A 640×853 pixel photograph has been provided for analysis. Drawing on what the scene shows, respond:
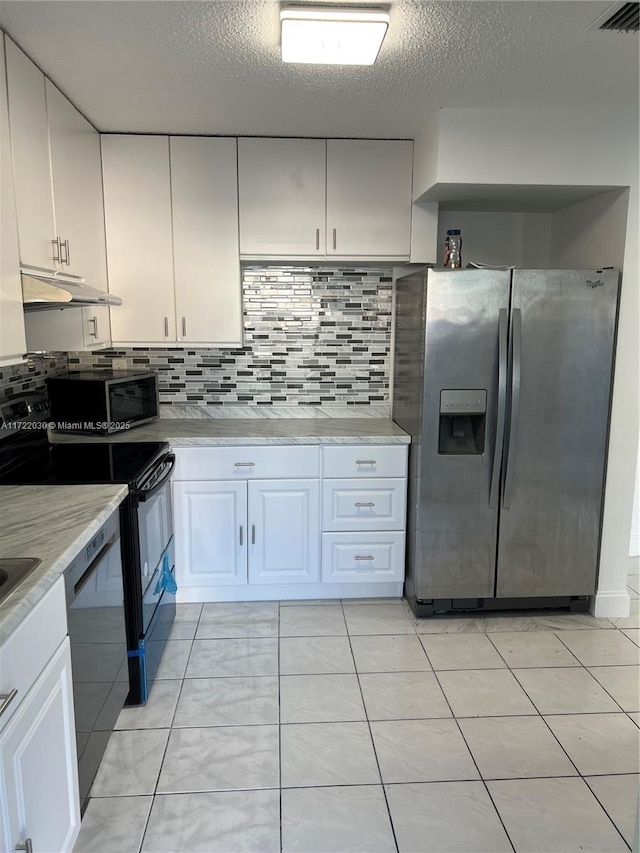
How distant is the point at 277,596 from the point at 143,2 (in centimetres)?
254

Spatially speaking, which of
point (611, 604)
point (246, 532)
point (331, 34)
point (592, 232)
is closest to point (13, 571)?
point (246, 532)

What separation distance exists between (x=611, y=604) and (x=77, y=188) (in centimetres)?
318

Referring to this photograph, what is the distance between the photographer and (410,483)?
9.75 ft

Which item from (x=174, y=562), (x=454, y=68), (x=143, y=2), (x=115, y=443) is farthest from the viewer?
(x=174, y=562)

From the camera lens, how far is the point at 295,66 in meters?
2.11

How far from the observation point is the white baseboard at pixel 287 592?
3018 millimetres

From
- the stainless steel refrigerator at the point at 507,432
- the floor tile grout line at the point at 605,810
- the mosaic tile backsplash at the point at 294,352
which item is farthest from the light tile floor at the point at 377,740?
the mosaic tile backsplash at the point at 294,352

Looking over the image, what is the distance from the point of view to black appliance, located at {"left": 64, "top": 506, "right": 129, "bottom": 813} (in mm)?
1625

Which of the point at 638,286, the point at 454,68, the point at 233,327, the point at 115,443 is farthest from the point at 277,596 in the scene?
the point at 454,68

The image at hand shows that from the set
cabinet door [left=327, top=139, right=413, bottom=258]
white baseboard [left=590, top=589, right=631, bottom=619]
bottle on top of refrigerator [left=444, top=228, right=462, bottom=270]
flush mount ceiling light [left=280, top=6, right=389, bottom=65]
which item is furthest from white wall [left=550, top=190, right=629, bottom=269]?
white baseboard [left=590, top=589, right=631, bottom=619]

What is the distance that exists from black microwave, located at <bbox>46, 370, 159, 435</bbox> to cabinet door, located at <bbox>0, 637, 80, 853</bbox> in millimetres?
1470

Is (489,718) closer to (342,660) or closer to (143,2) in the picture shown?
(342,660)

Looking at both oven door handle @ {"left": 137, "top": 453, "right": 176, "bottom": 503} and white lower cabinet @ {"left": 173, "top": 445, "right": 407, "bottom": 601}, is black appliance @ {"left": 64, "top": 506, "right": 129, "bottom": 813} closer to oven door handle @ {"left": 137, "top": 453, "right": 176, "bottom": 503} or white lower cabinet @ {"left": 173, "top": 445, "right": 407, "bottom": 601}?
oven door handle @ {"left": 137, "top": 453, "right": 176, "bottom": 503}

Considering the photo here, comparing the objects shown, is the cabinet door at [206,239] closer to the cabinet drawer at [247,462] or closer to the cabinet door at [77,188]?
the cabinet door at [77,188]
